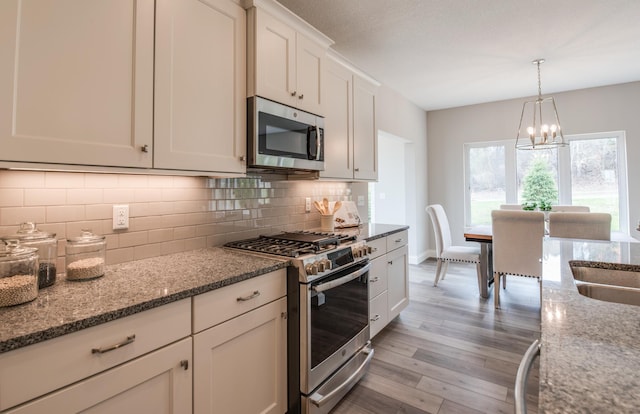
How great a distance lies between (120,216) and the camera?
5.08 ft

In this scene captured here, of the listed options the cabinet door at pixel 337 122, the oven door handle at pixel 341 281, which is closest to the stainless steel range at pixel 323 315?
the oven door handle at pixel 341 281

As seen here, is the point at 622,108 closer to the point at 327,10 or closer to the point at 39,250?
the point at 327,10

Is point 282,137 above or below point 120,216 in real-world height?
above

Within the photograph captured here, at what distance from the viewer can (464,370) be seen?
2188mm

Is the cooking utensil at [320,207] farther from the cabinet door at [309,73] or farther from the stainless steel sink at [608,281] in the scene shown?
the stainless steel sink at [608,281]

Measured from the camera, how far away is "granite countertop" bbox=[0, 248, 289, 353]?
0.84 meters

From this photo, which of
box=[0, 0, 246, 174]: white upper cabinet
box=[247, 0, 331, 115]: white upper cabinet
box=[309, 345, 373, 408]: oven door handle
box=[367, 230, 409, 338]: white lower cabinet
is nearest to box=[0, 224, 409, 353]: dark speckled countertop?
box=[0, 0, 246, 174]: white upper cabinet

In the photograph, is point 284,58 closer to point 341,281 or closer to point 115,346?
point 341,281

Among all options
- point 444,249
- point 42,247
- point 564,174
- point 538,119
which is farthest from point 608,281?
point 538,119

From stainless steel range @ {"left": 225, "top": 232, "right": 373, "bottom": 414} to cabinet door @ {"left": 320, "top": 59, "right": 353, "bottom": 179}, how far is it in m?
0.69

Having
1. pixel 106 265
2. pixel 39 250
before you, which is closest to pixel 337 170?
pixel 106 265

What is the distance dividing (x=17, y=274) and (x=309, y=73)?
184 centimetres

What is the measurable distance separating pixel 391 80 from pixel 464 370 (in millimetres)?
3317

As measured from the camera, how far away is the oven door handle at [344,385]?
5.32ft
